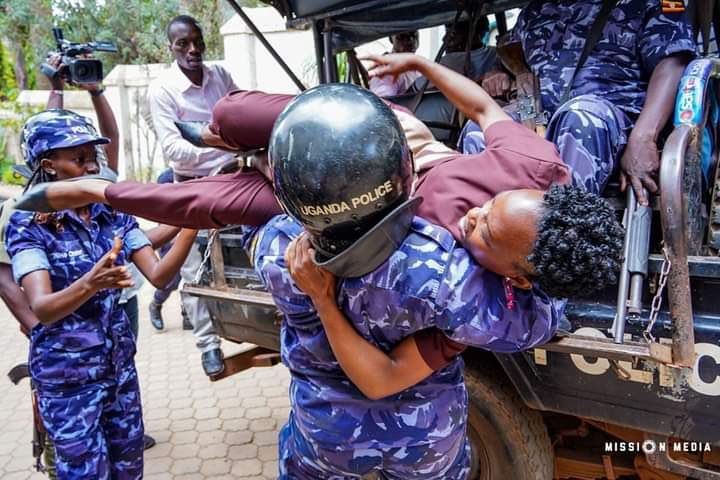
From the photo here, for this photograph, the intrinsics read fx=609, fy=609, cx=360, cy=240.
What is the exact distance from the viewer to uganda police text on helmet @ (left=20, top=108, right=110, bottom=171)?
2164 millimetres

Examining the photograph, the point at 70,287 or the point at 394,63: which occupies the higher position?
the point at 394,63

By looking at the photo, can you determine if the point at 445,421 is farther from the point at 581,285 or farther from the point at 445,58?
the point at 445,58

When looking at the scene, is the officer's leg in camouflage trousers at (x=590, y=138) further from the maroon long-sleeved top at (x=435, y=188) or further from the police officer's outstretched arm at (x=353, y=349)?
the police officer's outstretched arm at (x=353, y=349)

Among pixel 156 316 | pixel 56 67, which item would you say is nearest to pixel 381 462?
pixel 56 67

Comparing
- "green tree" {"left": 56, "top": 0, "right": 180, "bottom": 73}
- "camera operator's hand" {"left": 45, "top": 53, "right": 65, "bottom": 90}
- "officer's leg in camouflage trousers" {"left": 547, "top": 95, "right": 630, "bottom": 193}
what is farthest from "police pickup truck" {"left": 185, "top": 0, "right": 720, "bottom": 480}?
"green tree" {"left": 56, "top": 0, "right": 180, "bottom": 73}

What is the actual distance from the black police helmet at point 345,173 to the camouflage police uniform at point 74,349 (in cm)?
132

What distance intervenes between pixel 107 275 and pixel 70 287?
161 mm

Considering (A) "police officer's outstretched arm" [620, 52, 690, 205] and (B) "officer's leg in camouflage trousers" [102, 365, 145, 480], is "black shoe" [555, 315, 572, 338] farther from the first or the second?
(B) "officer's leg in camouflage trousers" [102, 365, 145, 480]

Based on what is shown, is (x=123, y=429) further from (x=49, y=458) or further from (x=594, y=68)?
(x=594, y=68)

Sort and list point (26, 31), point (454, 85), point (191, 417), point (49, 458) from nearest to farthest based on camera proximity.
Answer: point (454, 85)
point (49, 458)
point (191, 417)
point (26, 31)

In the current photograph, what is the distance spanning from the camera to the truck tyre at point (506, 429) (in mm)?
2172

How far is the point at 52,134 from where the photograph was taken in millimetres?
2174

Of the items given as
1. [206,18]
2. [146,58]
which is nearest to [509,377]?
[206,18]

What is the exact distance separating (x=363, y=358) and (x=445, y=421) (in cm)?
32
